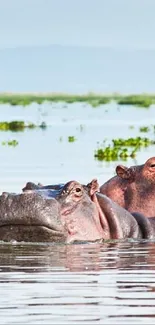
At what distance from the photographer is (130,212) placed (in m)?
15.7

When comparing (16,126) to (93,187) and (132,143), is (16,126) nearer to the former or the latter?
(132,143)

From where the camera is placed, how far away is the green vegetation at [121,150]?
2759cm

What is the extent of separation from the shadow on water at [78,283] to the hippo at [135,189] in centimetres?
159

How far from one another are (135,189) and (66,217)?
2.37 m

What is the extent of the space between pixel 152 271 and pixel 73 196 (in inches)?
80.8

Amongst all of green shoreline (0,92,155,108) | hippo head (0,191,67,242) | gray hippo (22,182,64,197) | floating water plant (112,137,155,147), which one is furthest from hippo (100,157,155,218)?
green shoreline (0,92,155,108)

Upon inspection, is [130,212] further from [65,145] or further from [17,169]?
[65,145]

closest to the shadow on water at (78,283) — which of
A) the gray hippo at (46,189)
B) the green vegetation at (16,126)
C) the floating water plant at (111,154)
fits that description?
the gray hippo at (46,189)

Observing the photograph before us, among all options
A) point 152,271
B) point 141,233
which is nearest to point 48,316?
point 152,271

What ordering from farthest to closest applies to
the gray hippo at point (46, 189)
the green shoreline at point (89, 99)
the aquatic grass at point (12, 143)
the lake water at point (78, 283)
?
the green shoreline at point (89, 99) → the aquatic grass at point (12, 143) → the gray hippo at point (46, 189) → the lake water at point (78, 283)

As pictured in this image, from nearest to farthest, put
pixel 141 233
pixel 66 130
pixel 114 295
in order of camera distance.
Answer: pixel 114 295, pixel 141 233, pixel 66 130

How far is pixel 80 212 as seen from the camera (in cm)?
1434

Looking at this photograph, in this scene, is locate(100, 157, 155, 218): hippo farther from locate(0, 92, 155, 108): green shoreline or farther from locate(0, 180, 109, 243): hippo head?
locate(0, 92, 155, 108): green shoreline

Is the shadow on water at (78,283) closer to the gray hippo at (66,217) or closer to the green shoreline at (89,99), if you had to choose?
the gray hippo at (66,217)
